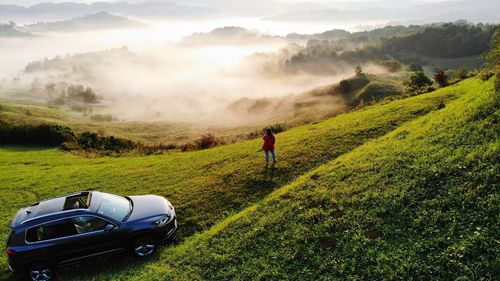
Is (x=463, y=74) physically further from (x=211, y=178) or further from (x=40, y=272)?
(x=40, y=272)

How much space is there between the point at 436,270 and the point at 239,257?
21.8 ft

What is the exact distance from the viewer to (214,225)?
704 inches

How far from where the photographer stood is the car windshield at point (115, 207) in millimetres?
15891

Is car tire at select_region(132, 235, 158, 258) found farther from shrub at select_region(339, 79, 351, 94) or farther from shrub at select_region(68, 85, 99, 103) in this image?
shrub at select_region(68, 85, 99, 103)

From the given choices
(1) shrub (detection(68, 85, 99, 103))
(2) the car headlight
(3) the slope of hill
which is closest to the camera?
(3) the slope of hill

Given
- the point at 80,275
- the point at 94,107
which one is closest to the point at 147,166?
the point at 80,275

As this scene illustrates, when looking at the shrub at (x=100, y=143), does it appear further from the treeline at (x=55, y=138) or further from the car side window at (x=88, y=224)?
the car side window at (x=88, y=224)

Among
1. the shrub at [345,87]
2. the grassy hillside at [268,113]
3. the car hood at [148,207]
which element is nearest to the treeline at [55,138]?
the grassy hillside at [268,113]

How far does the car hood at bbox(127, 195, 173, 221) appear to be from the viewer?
16.2 m

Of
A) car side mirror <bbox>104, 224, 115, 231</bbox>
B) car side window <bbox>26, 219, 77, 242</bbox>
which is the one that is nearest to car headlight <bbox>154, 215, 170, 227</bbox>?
car side mirror <bbox>104, 224, 115, 231</bbox>

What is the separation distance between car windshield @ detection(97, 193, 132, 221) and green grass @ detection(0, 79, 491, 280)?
2.07m

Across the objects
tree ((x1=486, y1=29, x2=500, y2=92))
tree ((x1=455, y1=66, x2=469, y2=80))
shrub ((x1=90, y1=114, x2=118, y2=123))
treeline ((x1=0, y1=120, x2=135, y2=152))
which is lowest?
shrub ((x1=90, y1=114, x2=118, y2=123))

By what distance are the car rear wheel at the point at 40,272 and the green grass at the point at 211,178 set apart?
1087 millimetres

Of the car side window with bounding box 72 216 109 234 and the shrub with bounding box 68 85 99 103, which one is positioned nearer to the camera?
the car side window with bounding box 72 216 109 234
